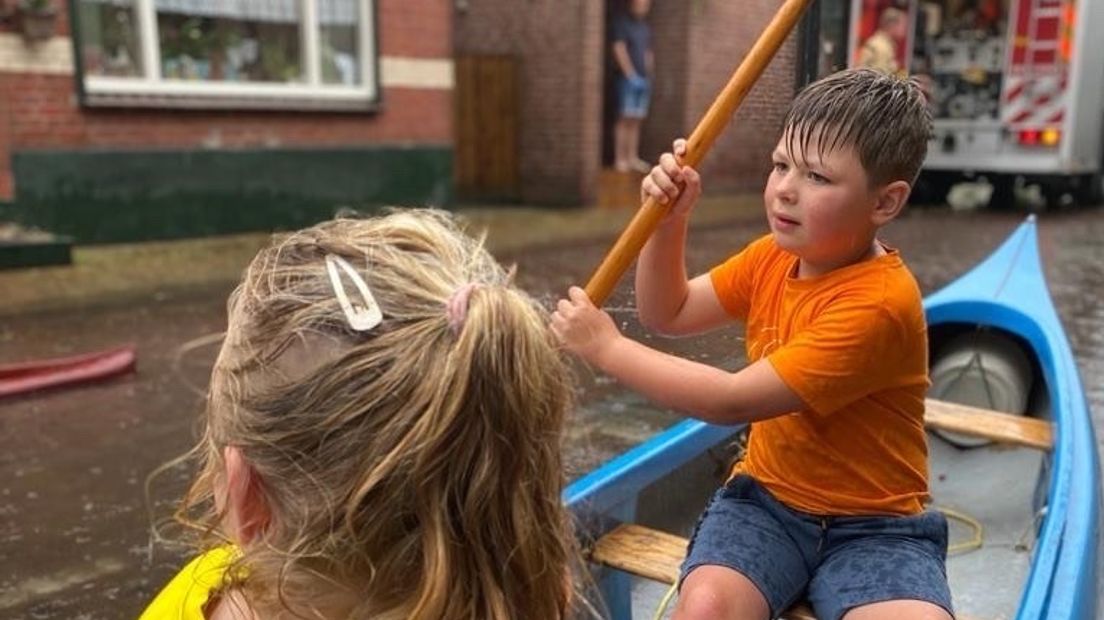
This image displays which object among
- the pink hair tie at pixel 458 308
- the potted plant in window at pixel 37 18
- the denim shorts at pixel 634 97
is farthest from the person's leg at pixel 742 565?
the denim shorts at pixel 634 97

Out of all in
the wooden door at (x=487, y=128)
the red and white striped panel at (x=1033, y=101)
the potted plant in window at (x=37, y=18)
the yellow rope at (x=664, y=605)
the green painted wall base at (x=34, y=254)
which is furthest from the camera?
the wooden door at (x=487, y=128)

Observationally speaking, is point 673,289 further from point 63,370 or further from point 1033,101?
point 1033,101

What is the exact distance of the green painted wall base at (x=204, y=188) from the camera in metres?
7.32

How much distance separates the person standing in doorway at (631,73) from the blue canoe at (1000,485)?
24.8 ft

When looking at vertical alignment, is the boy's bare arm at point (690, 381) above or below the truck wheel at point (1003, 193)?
above

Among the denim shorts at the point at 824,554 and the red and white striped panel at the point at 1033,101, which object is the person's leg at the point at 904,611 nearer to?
the denim shorts at the point at 824,554

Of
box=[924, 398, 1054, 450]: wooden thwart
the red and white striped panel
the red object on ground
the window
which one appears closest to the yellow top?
box=[924, 398, 1054, 450]: wooden thwart

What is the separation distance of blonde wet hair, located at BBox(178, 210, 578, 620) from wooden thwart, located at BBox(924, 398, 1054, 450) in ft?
6.45

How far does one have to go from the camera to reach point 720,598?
1692mm

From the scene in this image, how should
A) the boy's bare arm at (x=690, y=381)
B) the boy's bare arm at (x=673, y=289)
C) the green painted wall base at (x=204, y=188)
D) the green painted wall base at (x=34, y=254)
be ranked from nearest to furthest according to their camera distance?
the boy's bare arm at (x=690, y=381) < the boy's bare arm at (x=673, y=289) < the green painted wall base at (x=34, y=254) < the green painted wall base at (x=204, y=188)

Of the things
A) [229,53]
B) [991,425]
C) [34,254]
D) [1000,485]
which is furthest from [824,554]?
[229,53]

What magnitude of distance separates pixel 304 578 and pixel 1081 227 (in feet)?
36.5

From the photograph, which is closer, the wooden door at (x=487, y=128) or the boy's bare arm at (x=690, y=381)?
the boy's bare arm at (x=690, y=381)

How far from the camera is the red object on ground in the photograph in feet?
14.9
